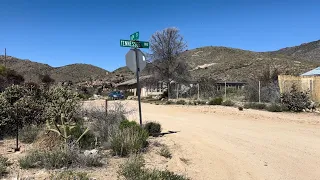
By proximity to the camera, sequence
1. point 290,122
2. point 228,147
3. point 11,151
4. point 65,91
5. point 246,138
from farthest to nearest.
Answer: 1. point 290,122
2. point 246,138
3. point 65,91
4. point 228,147
5. point 11,151

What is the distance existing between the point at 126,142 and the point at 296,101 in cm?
1575

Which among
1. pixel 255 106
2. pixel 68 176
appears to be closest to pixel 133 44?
pixel 68 176

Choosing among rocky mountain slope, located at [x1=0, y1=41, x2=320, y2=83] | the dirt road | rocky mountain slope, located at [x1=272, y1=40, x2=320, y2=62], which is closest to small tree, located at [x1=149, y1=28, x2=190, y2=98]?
rocky mountain slope, located at [x1=0, y1=41, x2=320, y2=83]

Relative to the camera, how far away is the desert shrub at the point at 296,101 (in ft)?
69.1

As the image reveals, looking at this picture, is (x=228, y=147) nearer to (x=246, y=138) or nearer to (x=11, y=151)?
(x=246, y=138)

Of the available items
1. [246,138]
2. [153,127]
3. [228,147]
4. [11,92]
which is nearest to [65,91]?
[11,92]

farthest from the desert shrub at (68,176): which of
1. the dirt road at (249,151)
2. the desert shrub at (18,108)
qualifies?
the desert shrub at (18,108)

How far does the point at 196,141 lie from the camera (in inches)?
436

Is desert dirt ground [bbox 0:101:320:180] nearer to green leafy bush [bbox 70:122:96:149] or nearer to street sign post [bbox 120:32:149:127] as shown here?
green leafy bush [bbox 70:122:96:149]

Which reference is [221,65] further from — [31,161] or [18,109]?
[31,161]

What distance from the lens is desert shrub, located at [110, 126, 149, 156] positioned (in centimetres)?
838

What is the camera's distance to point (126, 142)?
851cm

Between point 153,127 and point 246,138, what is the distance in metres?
3.27

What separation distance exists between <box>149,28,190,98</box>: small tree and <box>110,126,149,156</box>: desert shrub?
3396 cm
